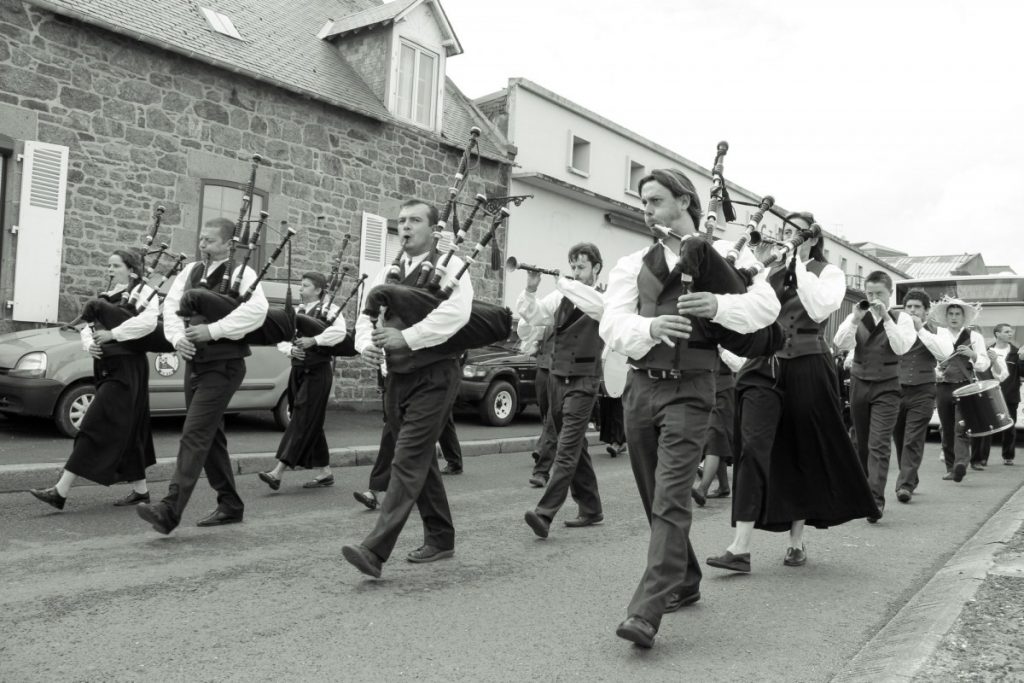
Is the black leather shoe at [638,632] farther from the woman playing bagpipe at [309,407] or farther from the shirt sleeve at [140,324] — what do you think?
the woman playing bagpipe at [309,407]

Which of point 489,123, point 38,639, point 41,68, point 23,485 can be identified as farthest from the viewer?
point 489,123

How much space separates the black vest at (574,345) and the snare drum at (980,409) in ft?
17.8

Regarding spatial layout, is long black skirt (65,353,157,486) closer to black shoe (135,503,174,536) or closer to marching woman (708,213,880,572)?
black shoe (135,503,174,536)

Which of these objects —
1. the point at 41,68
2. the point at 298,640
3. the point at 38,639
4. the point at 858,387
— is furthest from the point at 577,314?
the point at 41,68

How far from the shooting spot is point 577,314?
7.28 meters

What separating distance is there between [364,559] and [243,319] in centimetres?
215

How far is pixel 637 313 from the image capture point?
4.16 meters

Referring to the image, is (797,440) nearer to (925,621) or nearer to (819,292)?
(819,292)

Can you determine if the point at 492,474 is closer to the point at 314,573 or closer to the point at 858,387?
the point at 858,387

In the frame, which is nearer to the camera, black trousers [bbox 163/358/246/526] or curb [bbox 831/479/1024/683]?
curb [bbox 831/479/1024/683]

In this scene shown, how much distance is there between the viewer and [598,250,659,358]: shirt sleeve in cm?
392

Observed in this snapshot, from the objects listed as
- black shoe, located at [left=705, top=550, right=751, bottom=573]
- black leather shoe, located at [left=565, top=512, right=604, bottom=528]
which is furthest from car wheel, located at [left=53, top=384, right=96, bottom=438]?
black shoe, located at [left=705, top=550, right=751, bottom=573]

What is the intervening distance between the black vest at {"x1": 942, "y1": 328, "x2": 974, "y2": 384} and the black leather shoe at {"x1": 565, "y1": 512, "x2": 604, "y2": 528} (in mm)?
5927

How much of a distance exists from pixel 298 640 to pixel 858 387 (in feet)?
Answer: 18.2
